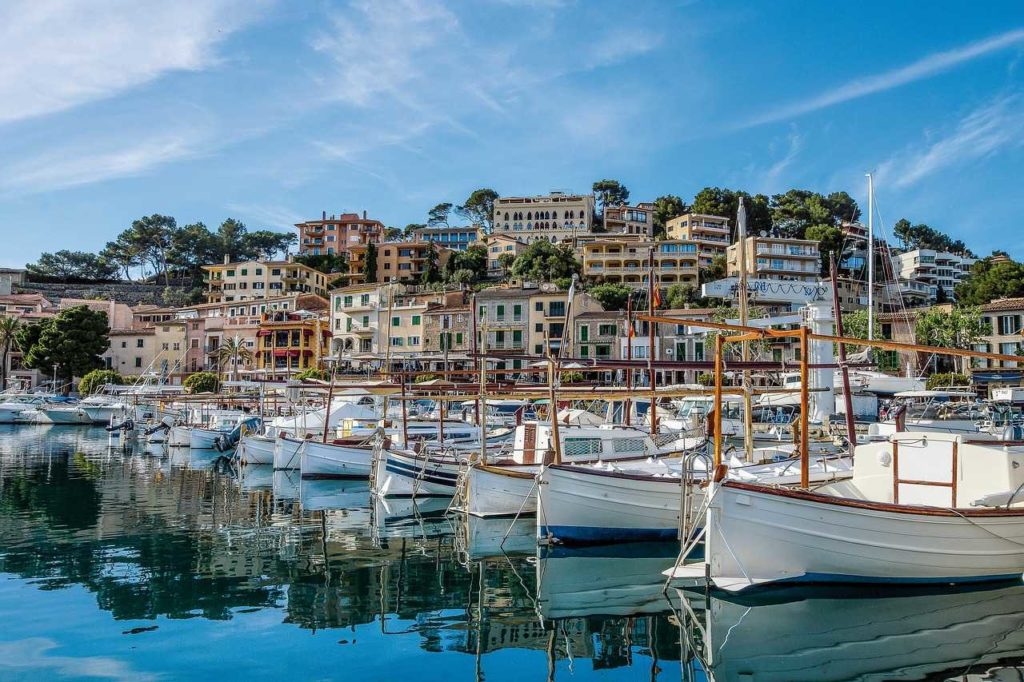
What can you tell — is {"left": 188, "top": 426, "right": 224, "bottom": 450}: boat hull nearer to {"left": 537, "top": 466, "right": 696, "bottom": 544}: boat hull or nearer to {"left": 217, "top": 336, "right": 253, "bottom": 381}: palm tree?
{"left": 537, "top": 466, "right": 696, "bottom": 544}: boat hull

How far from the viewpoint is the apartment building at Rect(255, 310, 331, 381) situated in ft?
292

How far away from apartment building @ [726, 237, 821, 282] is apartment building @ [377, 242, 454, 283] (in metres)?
45.7

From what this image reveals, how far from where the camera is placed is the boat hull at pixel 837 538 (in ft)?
47.5

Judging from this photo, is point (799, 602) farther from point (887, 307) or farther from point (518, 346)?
point (887, 307)

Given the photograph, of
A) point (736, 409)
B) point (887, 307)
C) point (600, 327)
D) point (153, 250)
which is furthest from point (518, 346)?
point (153, 250)

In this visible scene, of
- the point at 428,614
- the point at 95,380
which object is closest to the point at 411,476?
the point at 428,614

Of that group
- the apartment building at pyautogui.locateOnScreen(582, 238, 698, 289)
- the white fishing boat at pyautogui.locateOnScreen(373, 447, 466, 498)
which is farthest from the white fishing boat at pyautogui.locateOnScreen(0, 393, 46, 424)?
the apartment building at pyautogui.locateOnScreen(582, 238, 698, 289)

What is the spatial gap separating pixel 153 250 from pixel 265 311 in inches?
2235

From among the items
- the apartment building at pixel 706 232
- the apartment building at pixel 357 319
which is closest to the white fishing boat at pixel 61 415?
the apartment building at pixel 357 319

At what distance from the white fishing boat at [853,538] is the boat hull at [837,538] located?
0.02 meters

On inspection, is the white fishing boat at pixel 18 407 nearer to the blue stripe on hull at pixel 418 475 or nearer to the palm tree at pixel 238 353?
the palm tree at pixel 238 353

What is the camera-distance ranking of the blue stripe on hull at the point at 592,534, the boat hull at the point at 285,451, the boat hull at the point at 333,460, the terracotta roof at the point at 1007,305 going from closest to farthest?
the blue stripe on hull at the point at 592,534 → the boat hull at the point at 333,460 → the boat hull at the point at 285,451 → the terracotta roof at the point at 1007,305

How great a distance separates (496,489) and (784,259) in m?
92.5

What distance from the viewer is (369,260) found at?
117 m
